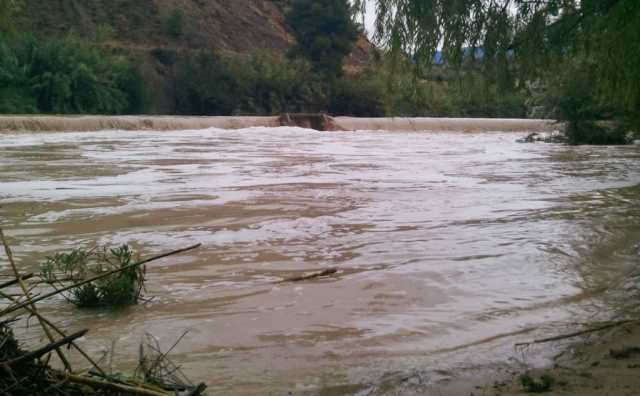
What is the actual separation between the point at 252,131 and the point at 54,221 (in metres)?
18.6

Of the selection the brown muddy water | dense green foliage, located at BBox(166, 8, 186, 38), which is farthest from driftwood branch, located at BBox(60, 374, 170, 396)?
dense green foliage, located at BBox(166, 8, 186, 38)

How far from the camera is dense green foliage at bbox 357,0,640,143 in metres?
4.25

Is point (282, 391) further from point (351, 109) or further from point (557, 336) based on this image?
point (351, 109)

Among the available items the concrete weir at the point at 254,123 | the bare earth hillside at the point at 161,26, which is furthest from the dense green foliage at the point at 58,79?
the concrete weir at the point at 254,123

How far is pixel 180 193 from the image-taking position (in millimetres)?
9359

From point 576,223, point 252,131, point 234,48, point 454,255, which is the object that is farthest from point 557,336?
point 234,48

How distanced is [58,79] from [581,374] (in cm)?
3117

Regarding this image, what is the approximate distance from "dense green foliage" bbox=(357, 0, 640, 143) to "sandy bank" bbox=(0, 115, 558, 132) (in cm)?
1582

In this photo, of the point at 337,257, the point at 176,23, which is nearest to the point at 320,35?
the point at 176,23

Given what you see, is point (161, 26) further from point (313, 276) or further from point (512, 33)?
point (512, 33)

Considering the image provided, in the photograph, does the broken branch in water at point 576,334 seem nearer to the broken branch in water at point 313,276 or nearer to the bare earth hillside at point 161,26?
the broken branch in water at point 313,276

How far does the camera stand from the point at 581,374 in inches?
116

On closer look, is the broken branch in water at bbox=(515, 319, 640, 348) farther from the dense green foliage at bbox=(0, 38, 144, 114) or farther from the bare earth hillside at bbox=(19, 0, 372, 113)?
the bare earth hillside at bbox=(19, 0, 372, 113)

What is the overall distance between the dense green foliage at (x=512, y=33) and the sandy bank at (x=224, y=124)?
15.8 metres
